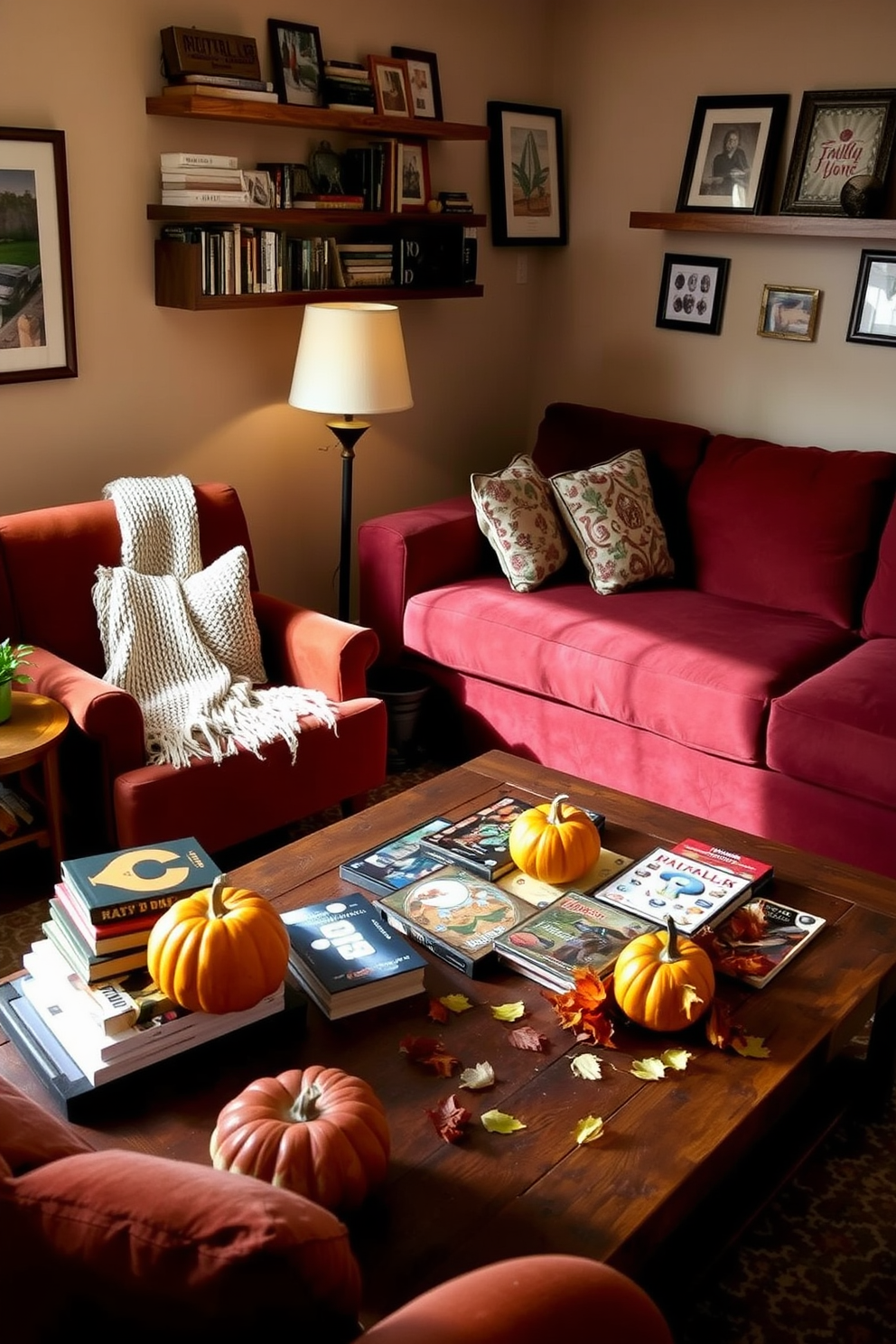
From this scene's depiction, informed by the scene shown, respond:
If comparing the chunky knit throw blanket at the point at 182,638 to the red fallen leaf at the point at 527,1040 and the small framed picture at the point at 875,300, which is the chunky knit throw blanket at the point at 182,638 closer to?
the red fallen leaf at the point at 527,1040

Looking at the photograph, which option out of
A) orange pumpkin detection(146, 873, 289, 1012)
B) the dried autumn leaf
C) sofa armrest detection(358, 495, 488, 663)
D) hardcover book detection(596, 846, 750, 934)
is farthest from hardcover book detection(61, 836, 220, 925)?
sofa armrest detection(358, 495, 488, 663)

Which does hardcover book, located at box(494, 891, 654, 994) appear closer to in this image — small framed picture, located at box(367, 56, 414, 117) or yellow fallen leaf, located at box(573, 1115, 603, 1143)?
yellow fallen leaf, located at box(573, 1115, 603, 1143)

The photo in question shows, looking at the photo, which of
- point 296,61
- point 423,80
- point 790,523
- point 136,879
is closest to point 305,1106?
point 136,879

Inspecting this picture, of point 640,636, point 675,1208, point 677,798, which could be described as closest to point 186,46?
point 640,636

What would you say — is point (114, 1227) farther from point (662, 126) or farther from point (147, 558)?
point (662, 126)

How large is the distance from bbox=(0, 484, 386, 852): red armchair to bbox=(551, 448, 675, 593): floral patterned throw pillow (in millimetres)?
814

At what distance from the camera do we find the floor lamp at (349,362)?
11.0 ft

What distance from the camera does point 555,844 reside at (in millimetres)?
2029

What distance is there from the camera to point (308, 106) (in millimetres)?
3475

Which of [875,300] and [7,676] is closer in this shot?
[7,676]

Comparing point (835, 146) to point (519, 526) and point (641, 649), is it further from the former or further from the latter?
point (641, 649)

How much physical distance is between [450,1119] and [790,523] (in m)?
2.43

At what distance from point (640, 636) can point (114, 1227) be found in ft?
8.29

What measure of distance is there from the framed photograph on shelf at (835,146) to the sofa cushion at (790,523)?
2.50ft
